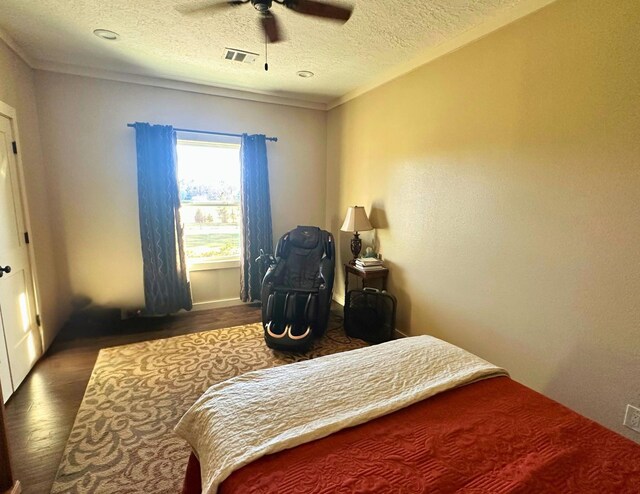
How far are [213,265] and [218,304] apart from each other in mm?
507

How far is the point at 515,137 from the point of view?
2.11m

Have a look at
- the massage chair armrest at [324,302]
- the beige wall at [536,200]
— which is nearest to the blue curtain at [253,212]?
the massage chair armrest at [324,302]

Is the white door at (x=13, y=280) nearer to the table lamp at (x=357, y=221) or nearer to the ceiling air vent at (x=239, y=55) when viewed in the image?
the ceiling air vent at (x=239, y=55)

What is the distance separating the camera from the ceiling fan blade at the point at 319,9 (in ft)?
5.55

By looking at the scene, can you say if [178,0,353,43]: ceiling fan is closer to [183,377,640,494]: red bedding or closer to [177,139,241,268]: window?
[177,139,241,268]: window

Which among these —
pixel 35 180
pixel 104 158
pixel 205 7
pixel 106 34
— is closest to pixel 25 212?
pixel 35 180

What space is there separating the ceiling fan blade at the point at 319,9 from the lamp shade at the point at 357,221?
1873 millimetres

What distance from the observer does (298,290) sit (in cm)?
319

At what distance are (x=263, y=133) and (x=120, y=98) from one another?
1499 millimetres

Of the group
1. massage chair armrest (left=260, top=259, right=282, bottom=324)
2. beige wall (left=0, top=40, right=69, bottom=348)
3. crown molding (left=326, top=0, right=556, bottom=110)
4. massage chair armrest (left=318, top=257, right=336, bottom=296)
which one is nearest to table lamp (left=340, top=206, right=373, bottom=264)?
massage chair armrest (left=318, top=257, right=336, bottom=296)

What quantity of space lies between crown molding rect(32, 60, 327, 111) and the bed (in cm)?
332

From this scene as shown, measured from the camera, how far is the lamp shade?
11.1 ft

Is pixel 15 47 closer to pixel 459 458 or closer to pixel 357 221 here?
pixel 357 221

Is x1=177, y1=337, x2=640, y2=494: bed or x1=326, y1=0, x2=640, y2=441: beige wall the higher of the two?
x1=326, y1=0, x2=640, y2=441: beige wall
